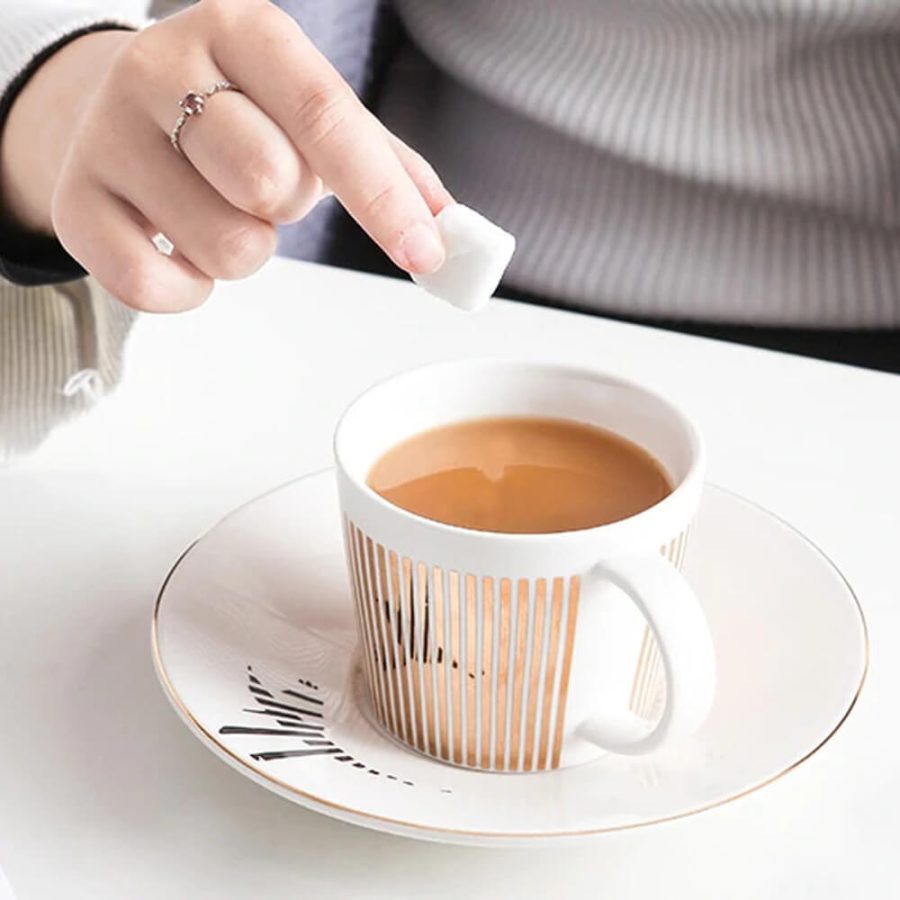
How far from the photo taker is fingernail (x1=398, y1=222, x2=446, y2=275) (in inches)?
17.1

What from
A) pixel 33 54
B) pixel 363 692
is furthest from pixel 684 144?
pixel 363 692

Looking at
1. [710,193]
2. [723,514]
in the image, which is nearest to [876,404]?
[723,514]

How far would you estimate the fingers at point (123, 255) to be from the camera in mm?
512

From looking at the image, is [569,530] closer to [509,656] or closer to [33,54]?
[509,656]

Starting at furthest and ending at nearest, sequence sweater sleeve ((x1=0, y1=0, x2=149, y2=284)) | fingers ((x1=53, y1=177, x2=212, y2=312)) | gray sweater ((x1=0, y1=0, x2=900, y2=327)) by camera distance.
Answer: gray sweater ((x1=0, y1=0, x2=900, y2=327)) → sweater sleeve ((x1=0, y1=0, x2=149, y2=284)) → fingers ((x1=53, y1=177, x2=212, y2=312))

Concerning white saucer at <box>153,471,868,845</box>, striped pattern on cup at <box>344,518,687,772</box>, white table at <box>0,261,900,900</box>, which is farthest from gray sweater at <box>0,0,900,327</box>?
striped pattern on cup at <box>344,518,687,772</box>

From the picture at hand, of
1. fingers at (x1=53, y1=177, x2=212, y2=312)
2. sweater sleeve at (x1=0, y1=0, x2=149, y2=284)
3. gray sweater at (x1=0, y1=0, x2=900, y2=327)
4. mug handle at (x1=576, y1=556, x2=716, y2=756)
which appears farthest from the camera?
gray sweater at (x1=0, y1=0, x2=900, y2=327)

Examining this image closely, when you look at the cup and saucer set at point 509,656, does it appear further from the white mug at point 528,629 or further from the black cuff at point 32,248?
the black cuff at point 32,248

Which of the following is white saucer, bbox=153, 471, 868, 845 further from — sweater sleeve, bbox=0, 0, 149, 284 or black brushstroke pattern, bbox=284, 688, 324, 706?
sweater sleeve, bbox=0, 0, 149, 284

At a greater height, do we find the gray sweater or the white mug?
the white mug

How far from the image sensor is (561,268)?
93 centimetres

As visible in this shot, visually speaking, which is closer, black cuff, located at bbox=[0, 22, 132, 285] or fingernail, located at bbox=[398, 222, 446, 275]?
fingernail, located at bbox=[398, 222, 446, 275]

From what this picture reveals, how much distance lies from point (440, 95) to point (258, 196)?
1.95 ft

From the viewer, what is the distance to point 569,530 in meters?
0.44
